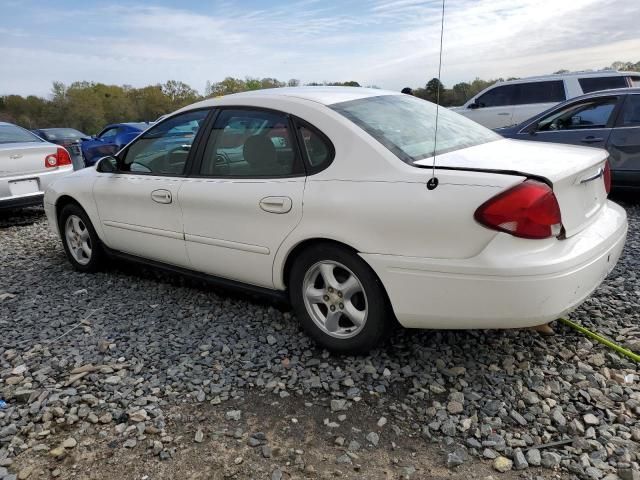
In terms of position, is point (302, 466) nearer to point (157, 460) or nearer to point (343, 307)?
point (157, 460)

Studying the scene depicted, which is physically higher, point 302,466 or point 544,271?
point 544,271

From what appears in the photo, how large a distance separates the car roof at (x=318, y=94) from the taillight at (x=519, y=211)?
4.09ft

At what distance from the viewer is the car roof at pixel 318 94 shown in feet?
10.3

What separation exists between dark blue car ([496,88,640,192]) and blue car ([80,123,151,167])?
10.7 meters

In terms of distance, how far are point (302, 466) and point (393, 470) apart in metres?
0.38

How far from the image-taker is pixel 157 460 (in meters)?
2.23

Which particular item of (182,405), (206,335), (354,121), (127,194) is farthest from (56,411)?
(354,121)

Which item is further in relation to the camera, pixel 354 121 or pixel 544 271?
pixel 354 121

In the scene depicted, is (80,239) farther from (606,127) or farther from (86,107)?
(86,107)

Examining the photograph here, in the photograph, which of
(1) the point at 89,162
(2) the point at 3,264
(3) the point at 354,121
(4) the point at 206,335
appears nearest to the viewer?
(3) the point at 354,121

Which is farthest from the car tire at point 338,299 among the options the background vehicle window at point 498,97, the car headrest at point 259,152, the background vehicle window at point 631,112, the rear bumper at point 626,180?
the background vehicle window at point 498,97

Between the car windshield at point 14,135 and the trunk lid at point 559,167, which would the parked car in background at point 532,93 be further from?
the car windshield at point 14,135

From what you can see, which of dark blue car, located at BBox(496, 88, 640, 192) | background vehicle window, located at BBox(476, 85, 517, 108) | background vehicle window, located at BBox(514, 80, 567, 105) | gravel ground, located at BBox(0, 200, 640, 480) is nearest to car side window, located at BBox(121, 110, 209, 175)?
gravel ground, located at BBox(0, 200, 640, 480)

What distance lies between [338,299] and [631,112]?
5273 mm
